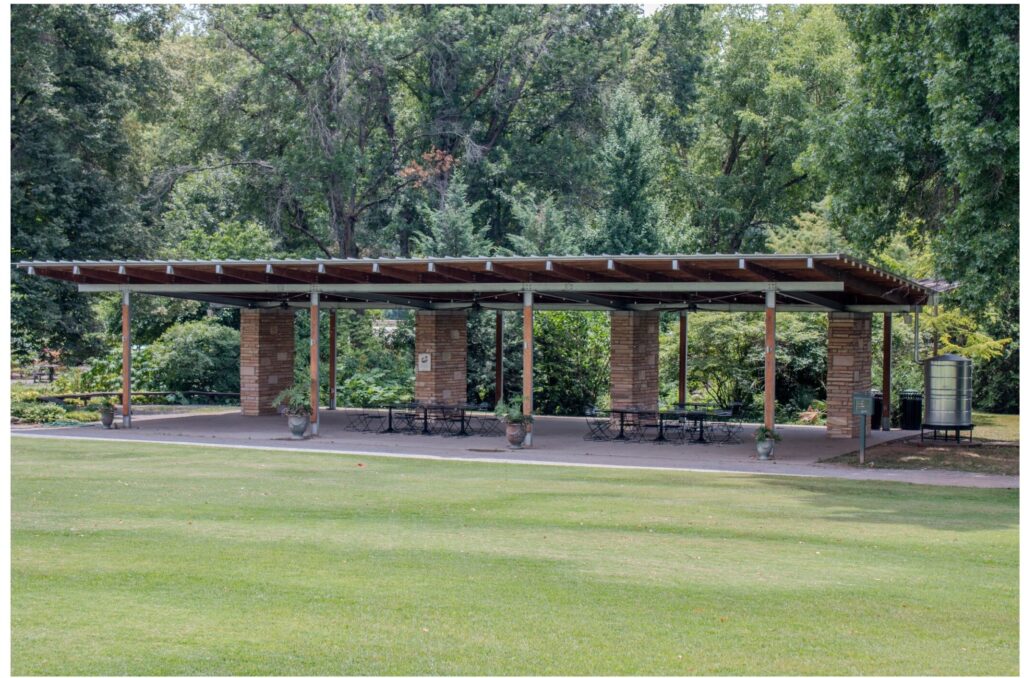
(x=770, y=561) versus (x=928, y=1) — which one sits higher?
(x=928, y=1)

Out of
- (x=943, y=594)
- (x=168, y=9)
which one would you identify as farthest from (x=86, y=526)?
(x=168, y=9)

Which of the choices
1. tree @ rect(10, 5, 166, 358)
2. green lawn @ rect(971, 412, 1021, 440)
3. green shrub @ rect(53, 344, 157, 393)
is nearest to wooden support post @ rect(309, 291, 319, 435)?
tree @ rect(10, 5, 166, 358)

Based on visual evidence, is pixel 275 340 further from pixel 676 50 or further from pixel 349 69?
pixel 676 50

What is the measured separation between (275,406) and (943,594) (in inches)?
789

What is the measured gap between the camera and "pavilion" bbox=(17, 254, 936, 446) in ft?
64.1

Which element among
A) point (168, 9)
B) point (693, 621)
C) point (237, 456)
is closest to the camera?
point (693, 621)

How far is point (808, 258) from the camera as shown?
17281 mm

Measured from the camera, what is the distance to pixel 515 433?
20906mm

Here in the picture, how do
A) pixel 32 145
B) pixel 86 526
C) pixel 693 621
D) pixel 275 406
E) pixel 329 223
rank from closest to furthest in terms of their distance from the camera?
pixel 693 621 < pixel 86 526 < pixel 275 406 < pixel 32 145 < pixel 329 223

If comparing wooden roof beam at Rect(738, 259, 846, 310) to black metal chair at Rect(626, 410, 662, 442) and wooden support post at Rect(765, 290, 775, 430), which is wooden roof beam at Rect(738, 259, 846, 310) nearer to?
wooden support post at Rect(765, 290, 775, 430)

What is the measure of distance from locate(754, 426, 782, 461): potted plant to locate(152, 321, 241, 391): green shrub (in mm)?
17907

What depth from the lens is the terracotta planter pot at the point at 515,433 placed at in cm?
2091

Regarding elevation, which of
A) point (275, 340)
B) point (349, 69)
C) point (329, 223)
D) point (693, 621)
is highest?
point (349, 69)

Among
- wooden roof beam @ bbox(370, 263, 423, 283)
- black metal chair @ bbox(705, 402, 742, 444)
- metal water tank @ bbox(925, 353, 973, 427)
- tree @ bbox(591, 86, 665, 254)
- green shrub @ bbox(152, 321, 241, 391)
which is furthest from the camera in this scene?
tree @ bbox(591, 86, 665, 254)
